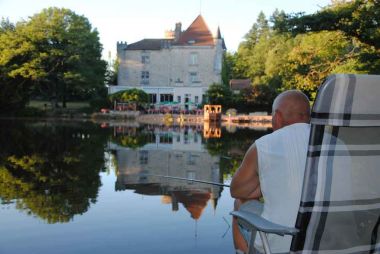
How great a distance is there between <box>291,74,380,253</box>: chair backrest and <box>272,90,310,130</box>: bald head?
50 centimetres

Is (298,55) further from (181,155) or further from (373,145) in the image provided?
(373,145)

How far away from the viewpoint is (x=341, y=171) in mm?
1737

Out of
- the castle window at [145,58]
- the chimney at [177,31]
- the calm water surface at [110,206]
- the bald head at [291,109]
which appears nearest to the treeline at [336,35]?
the calm water surface at [110,206]

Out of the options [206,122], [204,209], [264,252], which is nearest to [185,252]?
[204,209]

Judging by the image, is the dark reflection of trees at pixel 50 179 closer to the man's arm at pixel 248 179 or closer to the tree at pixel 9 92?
the man's arm at pixel 248 179

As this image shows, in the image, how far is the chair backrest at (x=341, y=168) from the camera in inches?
65.2

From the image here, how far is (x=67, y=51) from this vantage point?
136 ft

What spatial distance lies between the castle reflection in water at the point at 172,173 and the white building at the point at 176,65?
31.4 metres

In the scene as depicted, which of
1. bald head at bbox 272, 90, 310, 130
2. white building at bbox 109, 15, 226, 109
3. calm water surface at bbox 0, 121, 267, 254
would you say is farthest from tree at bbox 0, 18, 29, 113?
bald head at bbox 272, 90, 310, 130

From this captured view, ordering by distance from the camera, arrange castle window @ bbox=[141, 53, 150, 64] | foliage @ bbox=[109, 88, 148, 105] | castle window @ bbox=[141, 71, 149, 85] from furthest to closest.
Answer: castle window @ bbox=[141, 71, 149, 85] → castle window @ bbox=[141, 53, 150, 64] → foliage @ bbox=[109, 88, 148, 105]

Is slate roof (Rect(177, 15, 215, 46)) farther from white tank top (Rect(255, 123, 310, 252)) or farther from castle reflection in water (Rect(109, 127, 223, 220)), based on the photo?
white tank top (Rect(255, 123, 310, 252))

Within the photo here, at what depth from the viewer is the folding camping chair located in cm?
166

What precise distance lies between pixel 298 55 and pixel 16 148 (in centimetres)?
885

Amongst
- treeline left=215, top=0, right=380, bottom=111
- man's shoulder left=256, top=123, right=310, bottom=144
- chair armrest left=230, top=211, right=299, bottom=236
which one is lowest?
chair armrest left=230, top=211, right=299, bottom=236
